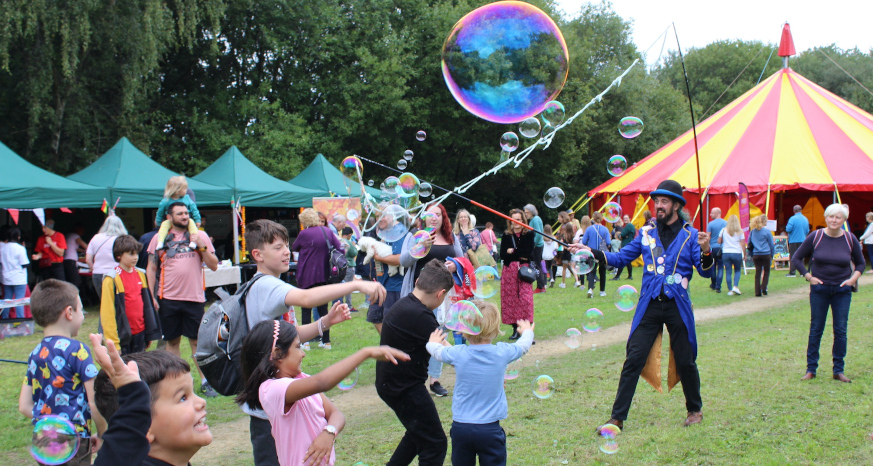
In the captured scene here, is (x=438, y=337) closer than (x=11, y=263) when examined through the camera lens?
Yes

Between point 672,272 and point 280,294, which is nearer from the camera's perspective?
point 280,294

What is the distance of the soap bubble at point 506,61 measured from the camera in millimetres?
5949

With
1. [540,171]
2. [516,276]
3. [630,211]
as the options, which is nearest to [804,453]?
[516,276]

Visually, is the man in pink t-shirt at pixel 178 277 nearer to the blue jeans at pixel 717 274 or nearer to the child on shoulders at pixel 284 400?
the child on shoulders at pixel 284 400

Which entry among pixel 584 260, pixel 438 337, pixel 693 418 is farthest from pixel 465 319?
pixel 693 418

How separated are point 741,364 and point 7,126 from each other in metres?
19.4

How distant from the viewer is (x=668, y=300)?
461 cm

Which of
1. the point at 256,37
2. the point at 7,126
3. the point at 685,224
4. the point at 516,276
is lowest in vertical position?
the point at 516,276

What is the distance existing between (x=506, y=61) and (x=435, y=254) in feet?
6.31

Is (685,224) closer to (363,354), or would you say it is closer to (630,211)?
(363,354)

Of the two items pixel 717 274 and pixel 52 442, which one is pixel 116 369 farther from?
pixel 717 274

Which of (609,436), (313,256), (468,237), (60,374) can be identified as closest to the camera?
(60,374)

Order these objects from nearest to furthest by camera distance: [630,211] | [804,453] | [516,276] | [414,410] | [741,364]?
[414,410]
[804,453]
[741,364]
[516,276]
[630,211]

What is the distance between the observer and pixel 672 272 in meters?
4.60
